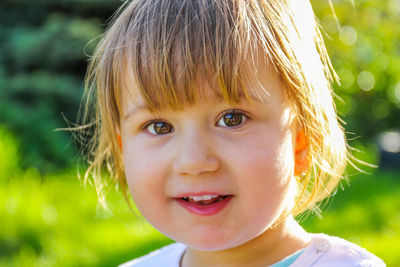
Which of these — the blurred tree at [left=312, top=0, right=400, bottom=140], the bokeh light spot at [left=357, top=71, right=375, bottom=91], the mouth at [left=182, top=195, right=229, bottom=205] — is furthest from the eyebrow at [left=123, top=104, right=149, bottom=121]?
the bokeh light spot at [left=357, top=71, right=375, bottom=91]

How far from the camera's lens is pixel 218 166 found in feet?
4.78

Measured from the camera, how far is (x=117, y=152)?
79.0 inches

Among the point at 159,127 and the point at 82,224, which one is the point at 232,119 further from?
the point at 82,224

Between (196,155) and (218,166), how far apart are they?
6cm

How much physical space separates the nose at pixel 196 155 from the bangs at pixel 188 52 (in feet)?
0.30

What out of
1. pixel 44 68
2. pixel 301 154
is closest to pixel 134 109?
pixel 301 154

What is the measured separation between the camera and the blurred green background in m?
3.54

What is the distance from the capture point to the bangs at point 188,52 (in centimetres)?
147

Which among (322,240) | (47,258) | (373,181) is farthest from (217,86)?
(373,181)

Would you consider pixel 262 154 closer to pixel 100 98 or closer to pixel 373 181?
pixel 100 98

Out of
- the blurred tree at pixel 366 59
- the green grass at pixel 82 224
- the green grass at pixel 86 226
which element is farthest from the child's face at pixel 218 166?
the blurred tree at pixel 366 59

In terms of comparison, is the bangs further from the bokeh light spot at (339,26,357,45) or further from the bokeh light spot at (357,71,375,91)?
the bokeh light spot at (357,71,375,91)

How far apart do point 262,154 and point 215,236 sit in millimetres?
243

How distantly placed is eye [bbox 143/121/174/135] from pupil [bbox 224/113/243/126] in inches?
6.1
